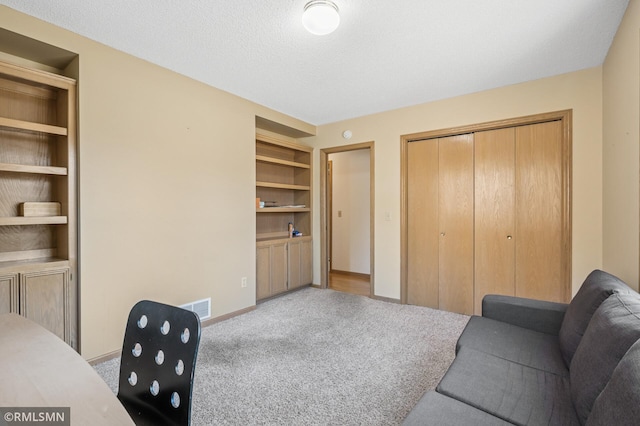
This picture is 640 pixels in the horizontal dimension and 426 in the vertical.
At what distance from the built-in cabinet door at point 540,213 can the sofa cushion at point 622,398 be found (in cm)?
249

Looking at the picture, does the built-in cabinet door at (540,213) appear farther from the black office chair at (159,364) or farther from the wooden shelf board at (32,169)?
the wooden shelf board at (32,169)

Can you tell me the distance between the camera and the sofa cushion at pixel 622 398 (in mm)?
698

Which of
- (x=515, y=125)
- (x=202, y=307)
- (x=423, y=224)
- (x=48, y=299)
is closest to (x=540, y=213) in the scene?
(x=515, y=125)

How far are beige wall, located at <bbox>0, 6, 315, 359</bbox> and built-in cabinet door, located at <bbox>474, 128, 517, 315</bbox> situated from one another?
2.64m

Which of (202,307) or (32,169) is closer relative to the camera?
(32,169)

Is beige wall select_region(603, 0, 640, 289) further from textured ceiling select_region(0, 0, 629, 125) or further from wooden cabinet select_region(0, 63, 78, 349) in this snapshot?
wooden cabinet select_region(0, 63, 78, 349)

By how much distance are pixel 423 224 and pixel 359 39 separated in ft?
7.47

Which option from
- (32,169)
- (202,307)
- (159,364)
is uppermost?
(32,169)

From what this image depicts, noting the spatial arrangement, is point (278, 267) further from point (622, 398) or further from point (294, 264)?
point (622, 398)

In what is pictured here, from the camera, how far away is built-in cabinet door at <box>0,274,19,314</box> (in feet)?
6.18

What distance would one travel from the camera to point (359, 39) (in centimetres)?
223

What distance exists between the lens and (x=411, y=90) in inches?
127

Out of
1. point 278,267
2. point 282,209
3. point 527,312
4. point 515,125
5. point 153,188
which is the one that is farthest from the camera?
Answer: point 282,209

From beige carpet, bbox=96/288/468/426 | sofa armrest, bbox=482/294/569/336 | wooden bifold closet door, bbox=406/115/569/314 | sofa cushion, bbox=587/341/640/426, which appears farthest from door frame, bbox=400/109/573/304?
sofa cushion, bbox=587/341/640/426
